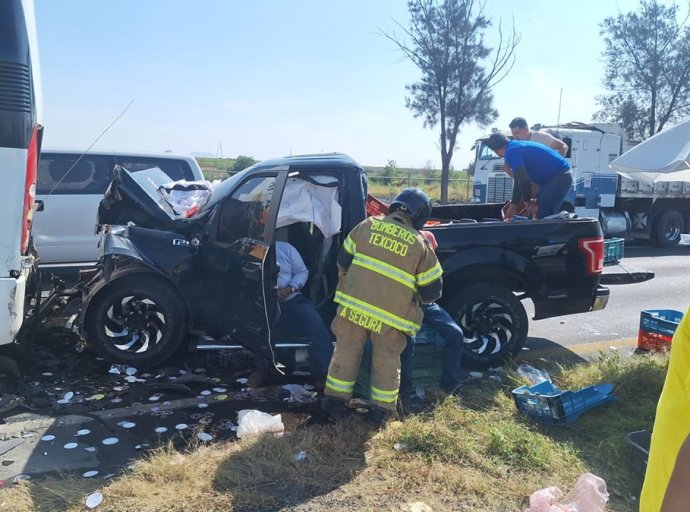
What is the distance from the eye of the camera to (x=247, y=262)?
4727 mm

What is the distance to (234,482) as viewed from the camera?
3.38 meters

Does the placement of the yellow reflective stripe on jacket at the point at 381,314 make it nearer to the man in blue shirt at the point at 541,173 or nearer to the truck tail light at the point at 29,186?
the truck tail light at the point at 29,186

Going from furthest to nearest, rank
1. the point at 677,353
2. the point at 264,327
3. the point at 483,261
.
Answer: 1. the point at 483,261
2. the point at 264,327
3. the point at 677,353

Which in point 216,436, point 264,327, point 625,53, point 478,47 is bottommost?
point 216,436

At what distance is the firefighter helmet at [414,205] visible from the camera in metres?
4.21

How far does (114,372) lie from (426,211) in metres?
2.97

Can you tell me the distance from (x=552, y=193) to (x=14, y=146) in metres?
5.11

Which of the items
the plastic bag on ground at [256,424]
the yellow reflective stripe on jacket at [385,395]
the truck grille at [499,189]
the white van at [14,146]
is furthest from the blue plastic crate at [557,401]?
the truck grille at [499,189]

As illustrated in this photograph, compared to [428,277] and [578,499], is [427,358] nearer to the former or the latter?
[428,277]

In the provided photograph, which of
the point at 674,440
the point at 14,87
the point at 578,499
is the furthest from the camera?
the point at 14,87

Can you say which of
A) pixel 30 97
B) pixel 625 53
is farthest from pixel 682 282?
pixel 625 53

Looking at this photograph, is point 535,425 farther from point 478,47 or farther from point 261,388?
point 478,47

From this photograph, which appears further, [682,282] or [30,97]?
[682,282]

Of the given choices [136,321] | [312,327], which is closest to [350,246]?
[312,327]
